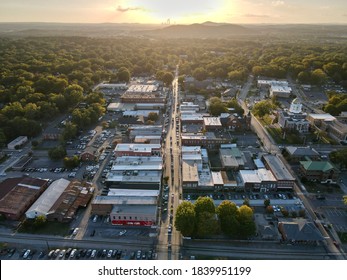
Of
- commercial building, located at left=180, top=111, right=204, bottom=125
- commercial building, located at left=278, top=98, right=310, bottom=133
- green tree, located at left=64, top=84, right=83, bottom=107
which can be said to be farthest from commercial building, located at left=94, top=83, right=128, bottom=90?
commercial building, located at left=278, top=98, right=310, bottom=133

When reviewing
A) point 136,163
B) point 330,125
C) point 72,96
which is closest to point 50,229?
point 136,163

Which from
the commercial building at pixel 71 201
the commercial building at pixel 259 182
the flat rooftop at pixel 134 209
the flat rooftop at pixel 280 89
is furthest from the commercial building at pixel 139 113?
the flat rooftop at pixel 280 89

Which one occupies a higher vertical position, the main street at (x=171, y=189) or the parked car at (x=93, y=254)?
the parked car at (x=93, y=254)

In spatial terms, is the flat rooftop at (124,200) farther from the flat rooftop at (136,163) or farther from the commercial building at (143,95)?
the commercial building at (143,95)

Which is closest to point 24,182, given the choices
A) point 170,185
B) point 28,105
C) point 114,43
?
point 170,185

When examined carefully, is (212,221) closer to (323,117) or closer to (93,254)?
(93,254)

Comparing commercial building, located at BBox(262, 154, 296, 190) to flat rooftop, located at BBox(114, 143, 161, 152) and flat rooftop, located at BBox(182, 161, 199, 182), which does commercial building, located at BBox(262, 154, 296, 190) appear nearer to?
flat rooftop, located at BBox(182, 161, 199, 182)

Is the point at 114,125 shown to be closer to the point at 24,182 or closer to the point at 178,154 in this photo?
the point at 178,154
